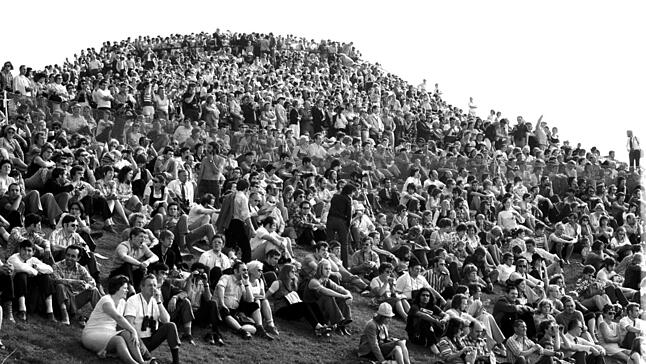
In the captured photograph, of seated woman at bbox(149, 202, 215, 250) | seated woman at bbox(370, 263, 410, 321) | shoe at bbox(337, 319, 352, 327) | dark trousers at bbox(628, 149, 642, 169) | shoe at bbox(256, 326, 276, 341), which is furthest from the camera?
dark trousers at bbox(628, 149, 642, 169)

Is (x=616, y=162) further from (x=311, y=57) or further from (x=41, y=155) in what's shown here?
(x=311, y=57)

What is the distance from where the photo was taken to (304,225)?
22016 mm

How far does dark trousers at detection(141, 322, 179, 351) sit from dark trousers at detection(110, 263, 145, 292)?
5.40 ft

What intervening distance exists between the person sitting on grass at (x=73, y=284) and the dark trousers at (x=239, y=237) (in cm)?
368

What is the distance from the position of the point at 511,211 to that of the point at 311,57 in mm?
26977

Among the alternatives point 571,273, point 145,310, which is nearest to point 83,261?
point 145,310

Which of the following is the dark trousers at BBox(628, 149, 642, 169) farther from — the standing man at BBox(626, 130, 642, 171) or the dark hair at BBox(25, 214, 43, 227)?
the dark hair at BBox(25, 214, 43, 227)

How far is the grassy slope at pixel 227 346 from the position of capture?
1362 cm

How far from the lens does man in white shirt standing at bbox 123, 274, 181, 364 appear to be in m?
14.1

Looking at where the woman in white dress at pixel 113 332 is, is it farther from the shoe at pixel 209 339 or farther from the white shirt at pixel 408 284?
the white shirt at pixel 408 284

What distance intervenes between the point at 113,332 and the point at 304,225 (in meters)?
8.56

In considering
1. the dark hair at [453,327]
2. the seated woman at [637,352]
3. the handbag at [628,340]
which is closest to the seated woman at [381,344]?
the dark hair at [453,327]

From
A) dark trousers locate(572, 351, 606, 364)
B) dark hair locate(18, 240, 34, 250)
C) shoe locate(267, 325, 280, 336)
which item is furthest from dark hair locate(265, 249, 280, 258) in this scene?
dark trousers locate(572, 351, 606, 364)

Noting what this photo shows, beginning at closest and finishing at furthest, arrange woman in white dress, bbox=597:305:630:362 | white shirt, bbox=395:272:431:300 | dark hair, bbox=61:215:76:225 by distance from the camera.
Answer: dark hair, bbox=61:215:76:225 → white shirt, bbox=395:272:431:300 → woman in white dress, bbox=597:305:630:362
